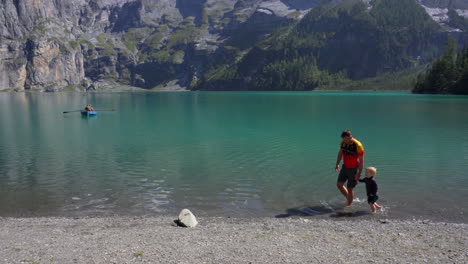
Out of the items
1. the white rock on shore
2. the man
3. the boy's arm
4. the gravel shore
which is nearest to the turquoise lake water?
the boy's arm

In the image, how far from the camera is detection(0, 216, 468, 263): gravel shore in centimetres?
1185

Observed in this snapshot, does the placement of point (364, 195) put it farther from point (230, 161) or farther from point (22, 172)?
point (22, 172)

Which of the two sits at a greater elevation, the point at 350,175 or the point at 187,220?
the point at 350,175

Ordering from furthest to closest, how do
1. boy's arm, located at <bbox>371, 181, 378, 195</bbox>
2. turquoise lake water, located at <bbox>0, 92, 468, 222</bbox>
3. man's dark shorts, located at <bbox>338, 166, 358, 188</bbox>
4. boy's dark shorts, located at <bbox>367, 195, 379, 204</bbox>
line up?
1. turquoise lake water, located at <bbox>0, 92, 468, 222</bbox>
2. man's dark shorts, located at <bbox>338, 166, 358, 188</bbox>
3. boy's dark shorts, located at <bbox>367, 195, 379, 204</bbox>
4. boy's arm, located at <bbox>371, 181, 378, 195</bbox>

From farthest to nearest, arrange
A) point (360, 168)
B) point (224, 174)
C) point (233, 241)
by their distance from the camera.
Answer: point (224, 174)
point (360, 168)
point (233, 241)

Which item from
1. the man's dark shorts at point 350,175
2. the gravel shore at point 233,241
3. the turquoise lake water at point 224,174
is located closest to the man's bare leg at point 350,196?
the man's dark shorts at point 350,175

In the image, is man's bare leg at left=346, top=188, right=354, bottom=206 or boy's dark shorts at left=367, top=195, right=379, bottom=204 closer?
boy's dark shorts at left=367, top=195, right=379, bottom=204

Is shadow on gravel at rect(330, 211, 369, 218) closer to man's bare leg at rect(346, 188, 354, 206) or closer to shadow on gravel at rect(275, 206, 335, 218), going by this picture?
shadow on gravel at rect(275, 206, 335, 218)

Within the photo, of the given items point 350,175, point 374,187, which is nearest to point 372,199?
point 374,187

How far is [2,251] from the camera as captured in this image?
41.1 ft

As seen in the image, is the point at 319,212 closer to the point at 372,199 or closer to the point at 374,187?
the point at 372,199

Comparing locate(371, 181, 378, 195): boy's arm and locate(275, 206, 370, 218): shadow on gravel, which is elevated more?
locate(371, 181, 378, 195): boy's arm

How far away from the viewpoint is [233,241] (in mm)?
13445

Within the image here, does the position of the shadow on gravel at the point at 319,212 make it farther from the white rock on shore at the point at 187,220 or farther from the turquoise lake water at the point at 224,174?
the white rock on shore at the point at 187,220
